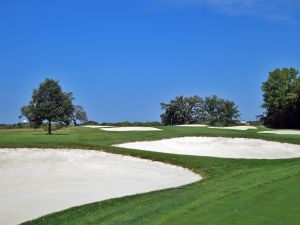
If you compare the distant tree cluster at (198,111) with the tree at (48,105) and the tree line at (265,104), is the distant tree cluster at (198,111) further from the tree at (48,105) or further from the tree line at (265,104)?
the tree at (48,105)

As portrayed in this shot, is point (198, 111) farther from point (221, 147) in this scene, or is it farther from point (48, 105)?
point (221, 147)

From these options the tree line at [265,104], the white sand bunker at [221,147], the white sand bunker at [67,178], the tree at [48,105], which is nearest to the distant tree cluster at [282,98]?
the tree line at [265,104]

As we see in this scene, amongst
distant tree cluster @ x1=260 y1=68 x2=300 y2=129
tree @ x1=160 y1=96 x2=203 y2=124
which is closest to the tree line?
distant tree cluster @ x1=260 y1=68 x2=300 y2=129

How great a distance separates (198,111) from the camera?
383 feet

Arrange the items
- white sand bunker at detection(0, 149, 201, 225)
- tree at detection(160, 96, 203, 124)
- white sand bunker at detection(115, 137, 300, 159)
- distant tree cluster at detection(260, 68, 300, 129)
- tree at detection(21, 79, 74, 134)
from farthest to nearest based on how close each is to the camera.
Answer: tree at detection(160, 96, 203, 124) → distant tree cluster at detection(260, 68, 300, 129) → tree at detection(21, 79, 74, 134) → white sand bunker at detection(115, 137, 300, 159) → white sand bunker at detection(0, 149, 201, 225)

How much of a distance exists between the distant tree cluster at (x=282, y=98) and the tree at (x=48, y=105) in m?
27.6

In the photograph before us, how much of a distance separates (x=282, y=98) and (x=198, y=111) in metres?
51.2

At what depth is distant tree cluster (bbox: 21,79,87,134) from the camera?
52.6 meters

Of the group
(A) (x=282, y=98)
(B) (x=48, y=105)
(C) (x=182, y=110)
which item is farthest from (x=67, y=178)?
(C) (x=182, y=110)

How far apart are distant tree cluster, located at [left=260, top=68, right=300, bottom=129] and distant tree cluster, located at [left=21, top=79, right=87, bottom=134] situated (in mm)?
27588

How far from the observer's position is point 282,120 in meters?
63.6

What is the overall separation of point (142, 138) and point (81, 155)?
914cm

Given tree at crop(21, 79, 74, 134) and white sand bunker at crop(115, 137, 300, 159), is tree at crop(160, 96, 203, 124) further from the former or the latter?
white sand bunker at crop(115, 137, 300, 159)

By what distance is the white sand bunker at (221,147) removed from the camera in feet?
83.6
